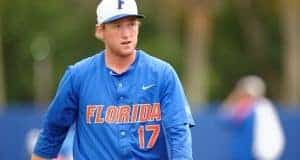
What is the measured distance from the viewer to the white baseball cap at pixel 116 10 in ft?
25.1

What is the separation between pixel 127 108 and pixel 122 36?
0.45 m

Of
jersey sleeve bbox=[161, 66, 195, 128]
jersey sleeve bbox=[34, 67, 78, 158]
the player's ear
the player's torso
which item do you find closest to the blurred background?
jersey sleeve bbox=[34, 67, 78, 158]

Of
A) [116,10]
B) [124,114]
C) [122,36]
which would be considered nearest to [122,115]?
[124,114]

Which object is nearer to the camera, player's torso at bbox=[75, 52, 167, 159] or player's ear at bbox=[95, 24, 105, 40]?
player's torso at bbox=[75, 52, 167, 159]

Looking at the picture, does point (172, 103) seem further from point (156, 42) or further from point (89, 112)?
point (156, 42)

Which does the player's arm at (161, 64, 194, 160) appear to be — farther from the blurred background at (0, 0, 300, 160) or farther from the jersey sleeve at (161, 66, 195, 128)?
the blurred background at (0, 0, 300, 160)

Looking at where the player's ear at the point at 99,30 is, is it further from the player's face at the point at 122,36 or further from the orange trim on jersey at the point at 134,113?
the orange trim on jersey at the point at 134,113

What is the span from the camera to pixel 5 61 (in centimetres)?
5941

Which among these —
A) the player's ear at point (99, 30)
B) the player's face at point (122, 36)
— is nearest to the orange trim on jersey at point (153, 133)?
the player's face at point (122, 36)

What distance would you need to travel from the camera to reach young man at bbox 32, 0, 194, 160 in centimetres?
763

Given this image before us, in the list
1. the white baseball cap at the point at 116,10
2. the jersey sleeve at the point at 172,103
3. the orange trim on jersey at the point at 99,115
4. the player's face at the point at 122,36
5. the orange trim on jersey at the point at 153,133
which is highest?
the white baseball cap at the point at 116,10

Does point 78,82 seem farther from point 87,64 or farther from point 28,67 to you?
point 28,67

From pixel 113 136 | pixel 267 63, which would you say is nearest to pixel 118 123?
pixel 113 136

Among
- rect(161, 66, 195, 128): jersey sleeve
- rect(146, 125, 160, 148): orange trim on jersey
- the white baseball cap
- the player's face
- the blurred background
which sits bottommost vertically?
the blurred background
